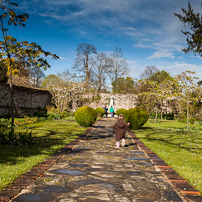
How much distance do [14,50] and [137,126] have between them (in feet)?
28.3

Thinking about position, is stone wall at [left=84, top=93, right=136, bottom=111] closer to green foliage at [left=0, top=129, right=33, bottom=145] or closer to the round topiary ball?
the round topiary ball

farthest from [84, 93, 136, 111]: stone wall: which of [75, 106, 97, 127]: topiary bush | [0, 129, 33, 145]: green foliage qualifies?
[0, 129, 33, 145]: green foliage

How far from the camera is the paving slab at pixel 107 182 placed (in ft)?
10.5

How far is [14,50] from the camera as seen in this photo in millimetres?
6945

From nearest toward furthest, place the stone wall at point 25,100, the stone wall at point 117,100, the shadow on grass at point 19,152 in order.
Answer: the shadow on grass at point 19,152, the stone wall at point 25,100, the stone wall at point 117,100

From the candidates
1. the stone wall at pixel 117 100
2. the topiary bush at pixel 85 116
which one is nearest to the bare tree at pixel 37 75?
the stone wall at pixel 117 100

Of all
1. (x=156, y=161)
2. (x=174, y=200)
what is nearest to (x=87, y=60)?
(x=156, y=161)

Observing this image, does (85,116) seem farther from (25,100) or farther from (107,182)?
(107,182)

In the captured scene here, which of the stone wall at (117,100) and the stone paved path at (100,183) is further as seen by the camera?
the stone wall at (117,100)

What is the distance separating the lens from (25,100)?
1847cm

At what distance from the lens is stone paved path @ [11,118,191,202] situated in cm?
318

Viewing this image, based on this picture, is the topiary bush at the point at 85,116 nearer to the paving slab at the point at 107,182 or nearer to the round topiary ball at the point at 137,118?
the round topiary ball at the point at 137,118

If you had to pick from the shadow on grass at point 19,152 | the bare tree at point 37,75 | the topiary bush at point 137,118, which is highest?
the bare tree at point 37,75

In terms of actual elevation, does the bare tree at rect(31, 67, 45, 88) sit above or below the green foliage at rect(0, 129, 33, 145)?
above
